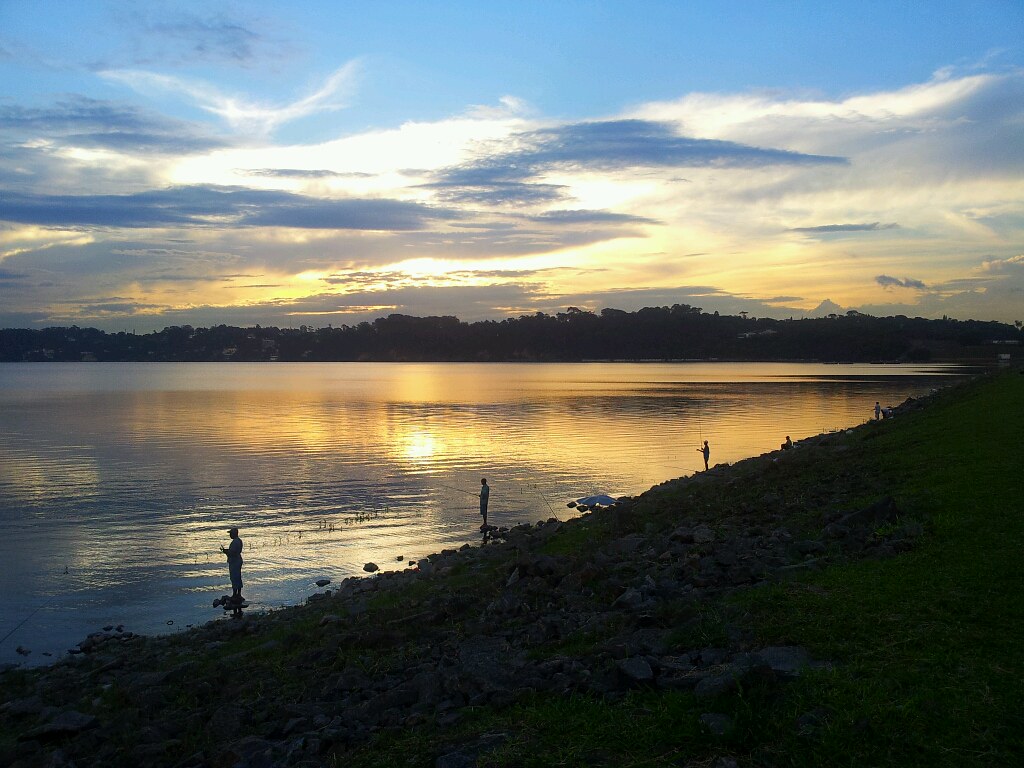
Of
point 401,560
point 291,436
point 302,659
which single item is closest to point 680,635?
point 302,659

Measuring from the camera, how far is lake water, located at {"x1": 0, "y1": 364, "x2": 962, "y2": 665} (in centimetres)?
2167

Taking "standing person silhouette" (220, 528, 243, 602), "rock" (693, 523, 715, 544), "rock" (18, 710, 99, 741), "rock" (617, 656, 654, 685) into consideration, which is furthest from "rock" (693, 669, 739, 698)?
"standing person silhouette" (220, 528, 243, 602)

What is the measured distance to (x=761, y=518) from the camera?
677 inches

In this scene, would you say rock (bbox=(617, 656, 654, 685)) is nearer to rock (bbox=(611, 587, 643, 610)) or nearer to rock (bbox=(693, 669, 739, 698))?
rock (bbox=(693, 669, 739, 698))

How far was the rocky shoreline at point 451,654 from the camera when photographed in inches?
316

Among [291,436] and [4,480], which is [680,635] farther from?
[291,436]

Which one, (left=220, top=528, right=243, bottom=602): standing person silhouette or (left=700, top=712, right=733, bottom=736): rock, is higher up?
(left=700, top=712, right=733, bottom=736): rock

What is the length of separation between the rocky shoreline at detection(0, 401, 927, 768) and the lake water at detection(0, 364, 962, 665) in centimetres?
417

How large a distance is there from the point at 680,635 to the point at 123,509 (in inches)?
1192

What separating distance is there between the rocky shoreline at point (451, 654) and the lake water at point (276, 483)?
13.7ft

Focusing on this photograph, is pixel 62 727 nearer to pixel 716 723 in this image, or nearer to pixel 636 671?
pixel 636 671

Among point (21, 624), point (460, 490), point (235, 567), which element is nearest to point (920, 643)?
point (235, 567)

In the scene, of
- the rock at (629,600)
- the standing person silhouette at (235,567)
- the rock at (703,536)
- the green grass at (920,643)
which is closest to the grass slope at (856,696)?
the green grass at (920,643)

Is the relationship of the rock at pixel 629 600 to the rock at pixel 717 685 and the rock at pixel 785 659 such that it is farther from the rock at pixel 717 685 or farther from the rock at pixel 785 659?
the rock at pixel 717 685
